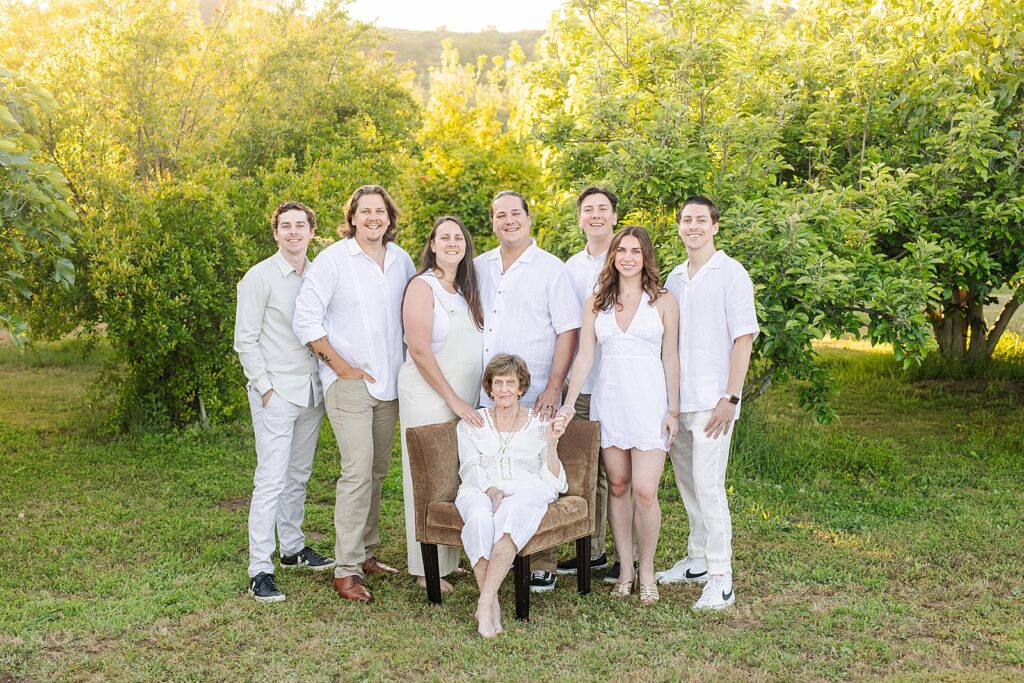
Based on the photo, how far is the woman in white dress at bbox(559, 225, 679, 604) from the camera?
4.75m

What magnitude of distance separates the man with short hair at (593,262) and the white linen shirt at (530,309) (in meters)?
0.11

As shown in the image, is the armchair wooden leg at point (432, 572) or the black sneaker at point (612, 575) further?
the black sneaker at point (612, 575)

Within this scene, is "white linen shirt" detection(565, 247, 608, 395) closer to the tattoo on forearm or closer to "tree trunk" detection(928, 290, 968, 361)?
the tattoo on forearm

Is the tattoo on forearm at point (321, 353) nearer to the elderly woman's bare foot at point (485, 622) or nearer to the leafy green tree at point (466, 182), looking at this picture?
the elderly woman's bare foot at point (485, 622)

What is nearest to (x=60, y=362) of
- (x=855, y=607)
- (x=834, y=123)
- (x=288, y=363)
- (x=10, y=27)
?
(x=10, y=27)

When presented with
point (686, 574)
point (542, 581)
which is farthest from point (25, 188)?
point (686, 574)

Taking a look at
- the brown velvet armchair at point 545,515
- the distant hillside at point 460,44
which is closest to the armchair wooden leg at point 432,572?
the brown velvet armchair at point 545,515

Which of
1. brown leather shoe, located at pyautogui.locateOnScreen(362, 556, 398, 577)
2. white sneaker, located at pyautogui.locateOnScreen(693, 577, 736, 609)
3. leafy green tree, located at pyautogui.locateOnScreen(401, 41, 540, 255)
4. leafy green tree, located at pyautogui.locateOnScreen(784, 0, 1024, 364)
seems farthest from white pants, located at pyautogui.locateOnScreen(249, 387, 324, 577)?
leafy green tree, located at pyautogui.locateOnScreen(784, 0, 1024, 364)

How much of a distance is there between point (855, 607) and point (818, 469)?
2929 mm

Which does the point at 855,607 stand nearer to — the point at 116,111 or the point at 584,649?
the point at 584,649

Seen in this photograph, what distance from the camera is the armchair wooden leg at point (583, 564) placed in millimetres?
4926

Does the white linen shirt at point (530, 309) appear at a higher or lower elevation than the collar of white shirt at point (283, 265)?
lower

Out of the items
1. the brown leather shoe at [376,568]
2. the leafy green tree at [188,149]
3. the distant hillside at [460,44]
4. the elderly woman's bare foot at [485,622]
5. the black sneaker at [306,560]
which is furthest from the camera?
the distant hillside at [460,44]

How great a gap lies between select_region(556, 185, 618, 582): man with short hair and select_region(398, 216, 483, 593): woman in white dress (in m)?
0.58
